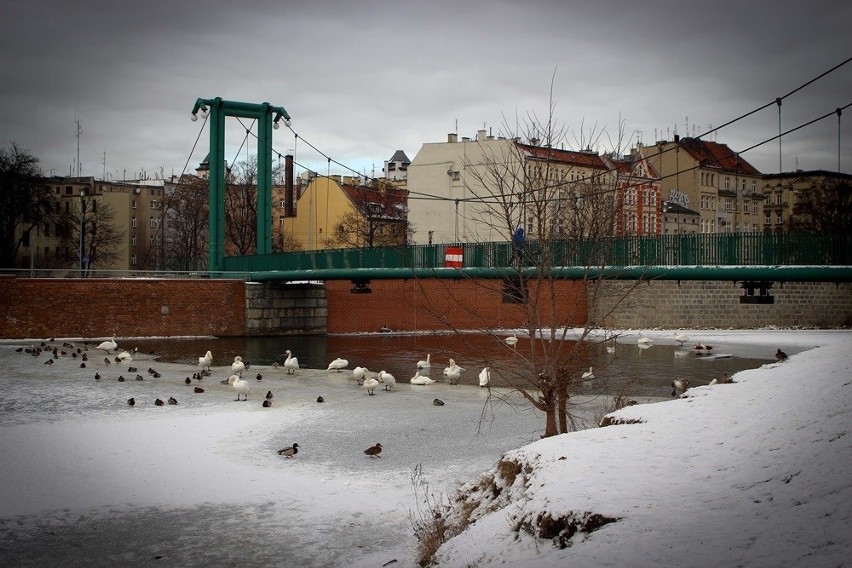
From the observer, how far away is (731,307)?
41.4 metres

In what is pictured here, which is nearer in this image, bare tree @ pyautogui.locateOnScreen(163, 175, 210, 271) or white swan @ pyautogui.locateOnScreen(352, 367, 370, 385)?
white swan @ pyautogui.locateOnScreen(352, 367, 370, 385)

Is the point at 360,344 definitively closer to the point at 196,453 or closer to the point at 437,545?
the point at 196,453

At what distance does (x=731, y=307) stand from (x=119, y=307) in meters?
27.3

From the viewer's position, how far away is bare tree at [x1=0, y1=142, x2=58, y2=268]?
47500 mm

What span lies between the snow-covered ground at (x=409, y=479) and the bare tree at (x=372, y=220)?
32730mm

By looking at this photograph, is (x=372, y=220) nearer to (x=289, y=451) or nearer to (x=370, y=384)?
(x=370, y=384)

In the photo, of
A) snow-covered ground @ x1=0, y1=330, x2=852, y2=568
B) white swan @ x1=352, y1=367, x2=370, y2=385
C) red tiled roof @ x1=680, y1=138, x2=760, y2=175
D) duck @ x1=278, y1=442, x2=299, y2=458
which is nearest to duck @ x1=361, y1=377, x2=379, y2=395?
snow-covered ground @ x1=0, y1=330, x2=852, y2=568

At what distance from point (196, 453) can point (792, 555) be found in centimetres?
950

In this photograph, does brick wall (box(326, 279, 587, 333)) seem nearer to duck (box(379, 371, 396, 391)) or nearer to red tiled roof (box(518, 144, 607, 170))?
duck (box(379, 371, 396, 391))

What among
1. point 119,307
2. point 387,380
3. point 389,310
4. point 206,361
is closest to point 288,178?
point 389,310

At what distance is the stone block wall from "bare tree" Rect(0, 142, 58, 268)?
16.2 meters

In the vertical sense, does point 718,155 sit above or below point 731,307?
above

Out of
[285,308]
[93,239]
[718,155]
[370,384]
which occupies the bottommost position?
[370,384]

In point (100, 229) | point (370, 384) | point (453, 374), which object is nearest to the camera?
point (370, 384)
